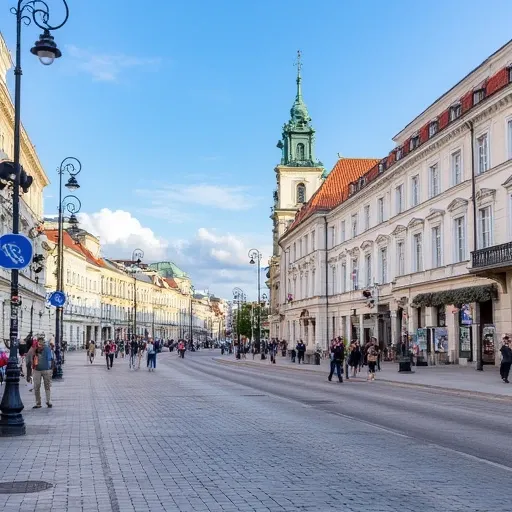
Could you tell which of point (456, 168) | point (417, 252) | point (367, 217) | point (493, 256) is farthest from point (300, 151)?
point (493, 256)

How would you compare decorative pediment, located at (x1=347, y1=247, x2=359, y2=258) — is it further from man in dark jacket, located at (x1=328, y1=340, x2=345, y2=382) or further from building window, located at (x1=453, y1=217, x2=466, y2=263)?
man in dark jacket, located at (x1=328, y1=340, x2=345, y2=382)

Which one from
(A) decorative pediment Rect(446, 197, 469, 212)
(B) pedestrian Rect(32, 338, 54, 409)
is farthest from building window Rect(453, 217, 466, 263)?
(B) pedestrian Rect(32, 338, 54, 409)

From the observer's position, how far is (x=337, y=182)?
7981 centimetres

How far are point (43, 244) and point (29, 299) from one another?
1289 centimetres

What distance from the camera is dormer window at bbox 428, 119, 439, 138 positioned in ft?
147

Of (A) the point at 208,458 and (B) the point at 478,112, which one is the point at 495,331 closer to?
(B) the point at 478,112

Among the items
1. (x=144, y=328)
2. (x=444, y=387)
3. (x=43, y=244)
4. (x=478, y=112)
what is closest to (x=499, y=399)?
(x=444, y=387)

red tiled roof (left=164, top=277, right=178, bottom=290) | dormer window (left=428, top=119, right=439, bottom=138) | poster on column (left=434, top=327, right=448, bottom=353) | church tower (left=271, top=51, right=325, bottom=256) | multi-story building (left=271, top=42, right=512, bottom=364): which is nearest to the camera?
multi-story building (left=271, top=42, right=512, bottom=364)

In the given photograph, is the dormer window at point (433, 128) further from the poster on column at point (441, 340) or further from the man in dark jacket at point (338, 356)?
the man in dark jacket at point (338, 356)

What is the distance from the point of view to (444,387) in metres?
26.8

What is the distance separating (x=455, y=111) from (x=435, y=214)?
5.81 m

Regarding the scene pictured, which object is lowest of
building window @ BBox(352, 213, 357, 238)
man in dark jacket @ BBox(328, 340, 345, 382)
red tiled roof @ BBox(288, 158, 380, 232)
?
man in dark jacket @ BBox(328, 340, 345, 382)

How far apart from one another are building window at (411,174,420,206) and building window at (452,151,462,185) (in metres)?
5.58

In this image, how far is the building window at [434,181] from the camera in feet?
146
